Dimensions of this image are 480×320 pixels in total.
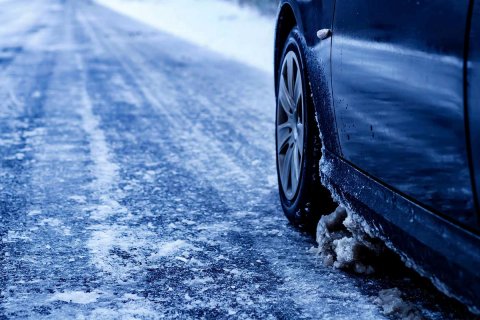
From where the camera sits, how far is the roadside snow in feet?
45.2

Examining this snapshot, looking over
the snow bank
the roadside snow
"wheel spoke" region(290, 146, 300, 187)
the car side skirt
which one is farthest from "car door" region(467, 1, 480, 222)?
the roadside snow

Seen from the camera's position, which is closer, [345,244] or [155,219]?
[345,244]

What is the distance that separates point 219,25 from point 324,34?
57.8ft

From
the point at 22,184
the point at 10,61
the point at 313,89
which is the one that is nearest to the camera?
the point at 313,89

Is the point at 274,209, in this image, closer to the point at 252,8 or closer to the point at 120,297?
the point at 120,297

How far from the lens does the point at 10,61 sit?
37.6 feet

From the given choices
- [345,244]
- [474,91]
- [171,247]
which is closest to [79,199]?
[171,247]

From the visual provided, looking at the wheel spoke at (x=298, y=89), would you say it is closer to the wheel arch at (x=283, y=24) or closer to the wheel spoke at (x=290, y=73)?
the wheel spoke at (x=290, y=73)

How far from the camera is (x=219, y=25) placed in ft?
66.0

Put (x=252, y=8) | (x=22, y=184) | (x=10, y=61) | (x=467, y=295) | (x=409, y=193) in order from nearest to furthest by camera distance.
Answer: (x=467, y=295), (x=409, y=193), (x=22, y=184), (x=10, y=61), (x=252, y=8)

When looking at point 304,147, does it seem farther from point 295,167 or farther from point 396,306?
point 396,306

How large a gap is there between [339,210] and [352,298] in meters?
0.58

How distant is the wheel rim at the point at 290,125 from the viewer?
341cm

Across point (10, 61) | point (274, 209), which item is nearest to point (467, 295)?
point (274, 209)
